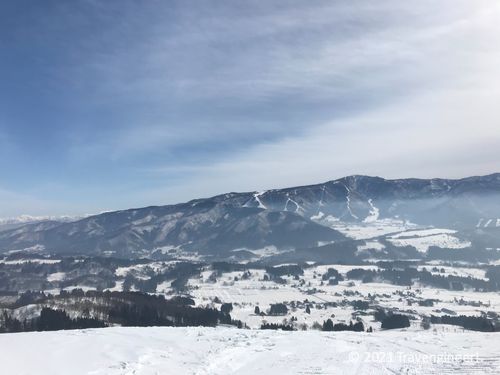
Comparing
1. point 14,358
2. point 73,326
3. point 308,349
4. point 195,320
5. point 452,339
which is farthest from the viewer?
point 195,320

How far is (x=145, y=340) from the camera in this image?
5988 centimetres

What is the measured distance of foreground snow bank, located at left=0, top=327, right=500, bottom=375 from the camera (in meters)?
44.8

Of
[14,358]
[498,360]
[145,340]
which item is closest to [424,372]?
[498,360]

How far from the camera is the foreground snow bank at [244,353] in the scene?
147 feet

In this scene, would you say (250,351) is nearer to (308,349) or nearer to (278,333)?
(308,349)

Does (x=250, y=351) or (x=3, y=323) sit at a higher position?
(x=250, y=351)

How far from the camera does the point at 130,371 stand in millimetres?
43438

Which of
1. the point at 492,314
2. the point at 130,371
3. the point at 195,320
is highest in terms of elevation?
the point at 130,371

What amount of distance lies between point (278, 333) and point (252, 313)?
5041 inches

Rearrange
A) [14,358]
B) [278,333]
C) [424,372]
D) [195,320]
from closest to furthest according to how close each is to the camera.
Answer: [424,372], [14,358], [278,333], [195,320]

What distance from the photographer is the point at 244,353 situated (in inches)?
2090

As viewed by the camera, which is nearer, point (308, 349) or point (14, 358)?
point (14, 358)

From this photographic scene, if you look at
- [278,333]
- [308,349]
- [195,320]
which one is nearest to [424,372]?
[308,349]

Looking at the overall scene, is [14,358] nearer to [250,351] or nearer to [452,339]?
[250,351]
